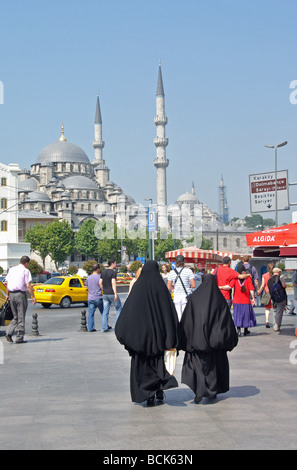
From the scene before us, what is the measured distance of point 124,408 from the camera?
6660mm

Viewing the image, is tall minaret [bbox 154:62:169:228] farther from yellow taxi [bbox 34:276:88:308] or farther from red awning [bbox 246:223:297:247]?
red awning [bbox 246:223:297:247]

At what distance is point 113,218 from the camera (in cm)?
11494

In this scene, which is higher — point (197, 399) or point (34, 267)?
point (34, 267)

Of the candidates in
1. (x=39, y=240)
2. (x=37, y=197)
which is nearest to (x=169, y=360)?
(x=39, y=240)

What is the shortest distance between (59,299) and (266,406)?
18.4 metres

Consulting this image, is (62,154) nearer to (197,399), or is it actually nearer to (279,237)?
(279,237)

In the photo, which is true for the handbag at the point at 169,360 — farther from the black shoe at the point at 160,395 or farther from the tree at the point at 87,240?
the tree at the point at 87,240

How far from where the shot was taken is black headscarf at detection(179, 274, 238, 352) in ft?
22.4

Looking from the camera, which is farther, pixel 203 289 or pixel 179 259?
pixel 179 259

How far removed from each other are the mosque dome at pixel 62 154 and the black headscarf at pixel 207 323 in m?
119

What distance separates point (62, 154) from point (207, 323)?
121 meters

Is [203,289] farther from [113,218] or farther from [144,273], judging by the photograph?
[113,218]

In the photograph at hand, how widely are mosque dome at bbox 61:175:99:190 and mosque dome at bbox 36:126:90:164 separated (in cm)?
540
